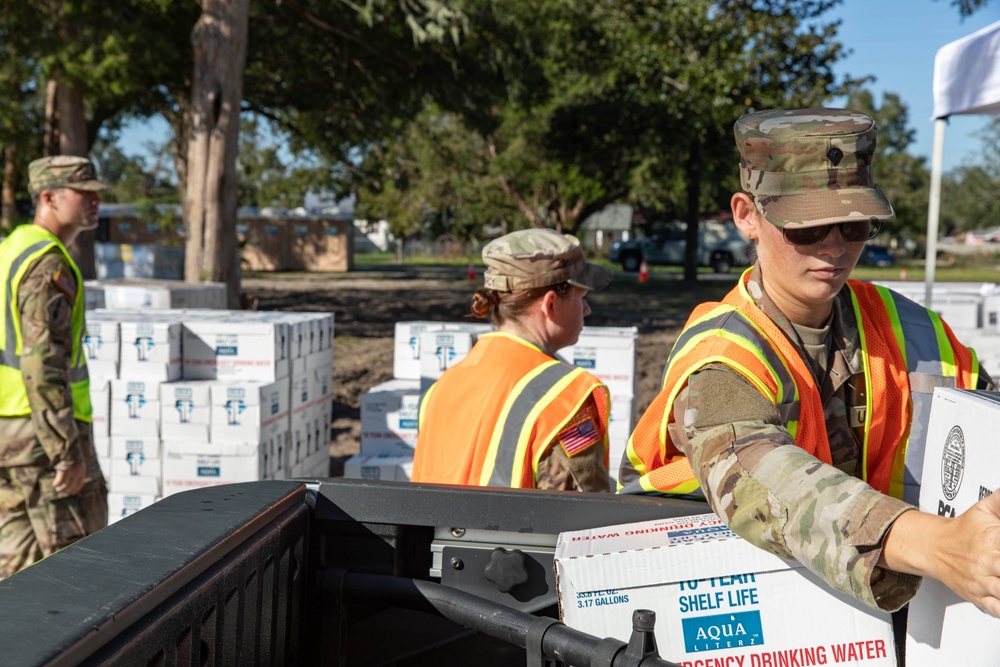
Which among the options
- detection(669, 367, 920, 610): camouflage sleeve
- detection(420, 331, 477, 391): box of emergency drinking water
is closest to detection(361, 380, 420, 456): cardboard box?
detection(420, 331, 477, 391): box of emergency drinking water

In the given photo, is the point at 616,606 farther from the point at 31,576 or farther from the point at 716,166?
the point at 716,166

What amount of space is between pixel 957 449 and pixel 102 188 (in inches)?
151

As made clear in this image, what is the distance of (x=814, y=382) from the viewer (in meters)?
1.71

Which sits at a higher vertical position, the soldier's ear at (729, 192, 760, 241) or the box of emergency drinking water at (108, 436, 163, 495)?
the soldier's ear at (729, 192, 760, 241)

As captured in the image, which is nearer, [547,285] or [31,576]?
[31,576]

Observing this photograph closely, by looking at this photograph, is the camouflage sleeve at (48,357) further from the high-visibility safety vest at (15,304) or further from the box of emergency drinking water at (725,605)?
the box of emergency drinking water at (725,605)

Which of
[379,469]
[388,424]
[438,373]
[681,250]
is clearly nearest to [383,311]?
[438,373]

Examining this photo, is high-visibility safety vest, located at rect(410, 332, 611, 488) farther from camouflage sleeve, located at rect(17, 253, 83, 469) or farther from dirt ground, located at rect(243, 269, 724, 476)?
dirt ground, located at rect(243, 269, 724, 476)

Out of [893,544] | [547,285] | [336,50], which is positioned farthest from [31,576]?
[336,50]

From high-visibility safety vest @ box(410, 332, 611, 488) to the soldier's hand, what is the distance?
1.99 metres

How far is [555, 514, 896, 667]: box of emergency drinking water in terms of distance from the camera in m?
1.45

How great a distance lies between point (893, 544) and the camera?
4.01 ft

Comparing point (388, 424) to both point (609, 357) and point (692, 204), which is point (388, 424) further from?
point (692, 204)

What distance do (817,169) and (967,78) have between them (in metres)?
6.75
